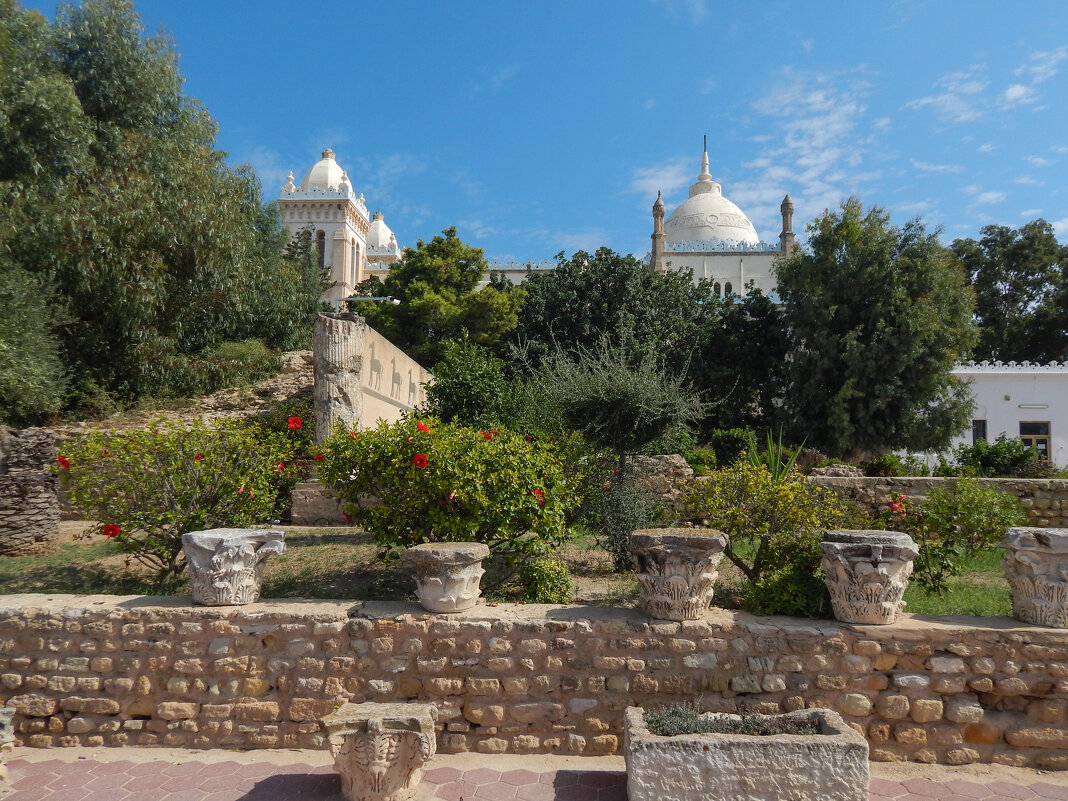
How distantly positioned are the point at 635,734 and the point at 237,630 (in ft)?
8.55

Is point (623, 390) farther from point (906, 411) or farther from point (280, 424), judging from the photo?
point (906, 411)

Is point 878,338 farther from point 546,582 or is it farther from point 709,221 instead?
point 709,221

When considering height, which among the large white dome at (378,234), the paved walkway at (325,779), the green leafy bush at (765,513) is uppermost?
the large white dome at (378,234)

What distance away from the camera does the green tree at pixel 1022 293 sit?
24.1m

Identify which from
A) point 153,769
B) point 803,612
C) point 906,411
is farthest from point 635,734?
point 906,411

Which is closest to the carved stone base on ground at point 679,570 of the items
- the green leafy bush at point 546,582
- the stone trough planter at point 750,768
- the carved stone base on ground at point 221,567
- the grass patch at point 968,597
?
the stone trough planter at point 750,768

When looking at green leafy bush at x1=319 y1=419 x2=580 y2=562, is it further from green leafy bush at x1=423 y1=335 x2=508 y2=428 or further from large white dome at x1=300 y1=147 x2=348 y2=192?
large white dome at x1=300 y1=147 x2=348 y2=192

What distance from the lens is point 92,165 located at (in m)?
11.5

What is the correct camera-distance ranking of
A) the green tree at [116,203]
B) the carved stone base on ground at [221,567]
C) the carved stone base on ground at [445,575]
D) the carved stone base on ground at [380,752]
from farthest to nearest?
the green tree at [116,203] < the carved stone base on ground at [221,567] < the carved stone base on ground at [445,575] < the carved stone base on ground at [380,752]

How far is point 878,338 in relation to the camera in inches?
602

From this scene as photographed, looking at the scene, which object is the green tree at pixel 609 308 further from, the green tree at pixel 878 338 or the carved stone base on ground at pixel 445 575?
the carved stone base on ground at pixel 445 575

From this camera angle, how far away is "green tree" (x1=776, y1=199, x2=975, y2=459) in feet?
49.7

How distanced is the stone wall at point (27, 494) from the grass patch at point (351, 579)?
0.21 meters

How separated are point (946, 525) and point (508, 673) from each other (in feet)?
13.7
